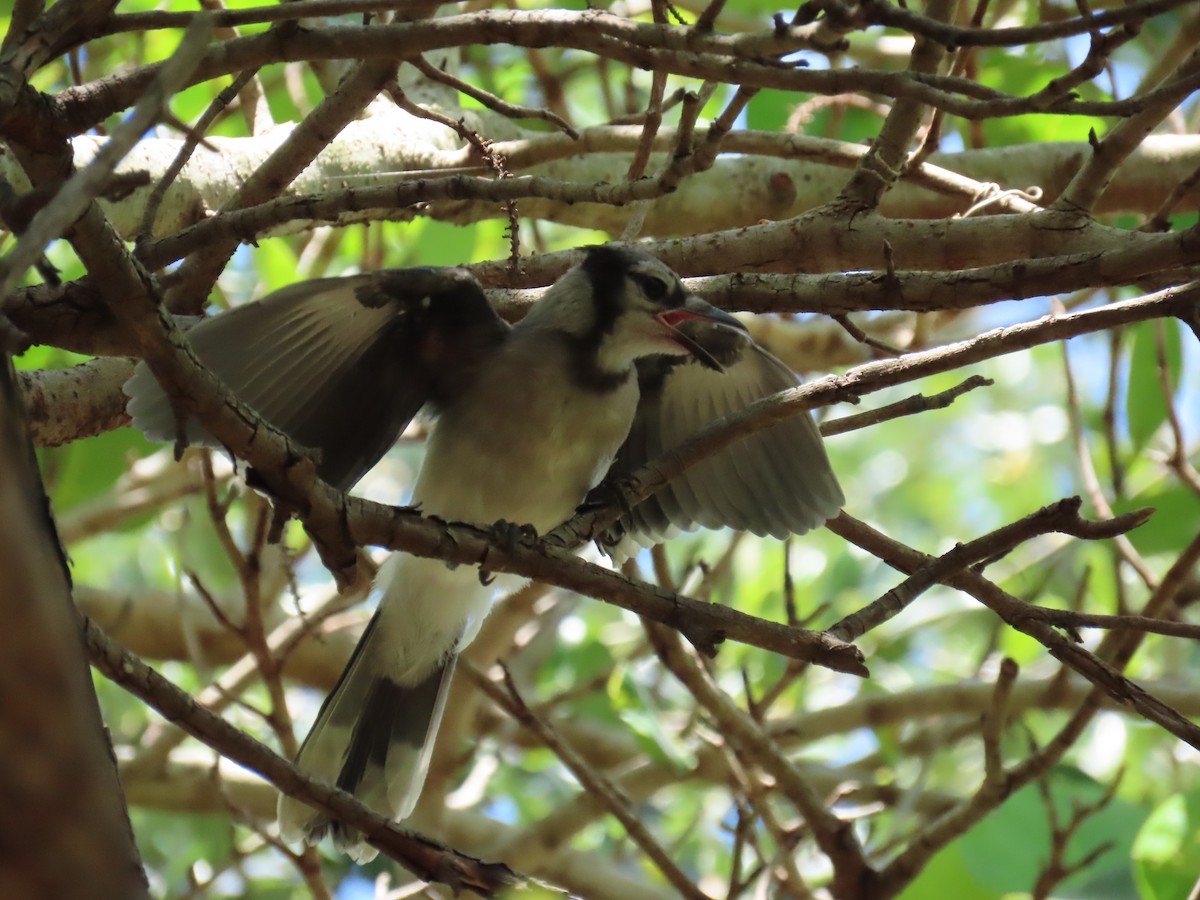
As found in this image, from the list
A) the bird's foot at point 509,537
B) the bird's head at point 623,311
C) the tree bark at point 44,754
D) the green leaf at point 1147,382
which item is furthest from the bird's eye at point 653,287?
the tree bark at point 44,754

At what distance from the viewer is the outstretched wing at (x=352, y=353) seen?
8.59 feet

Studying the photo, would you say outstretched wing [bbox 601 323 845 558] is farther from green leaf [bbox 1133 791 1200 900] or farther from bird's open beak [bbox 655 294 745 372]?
green leaf [bbox 1133 791 1200 900]

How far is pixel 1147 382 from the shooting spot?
4039 mm

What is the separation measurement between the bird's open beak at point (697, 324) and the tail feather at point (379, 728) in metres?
1.15

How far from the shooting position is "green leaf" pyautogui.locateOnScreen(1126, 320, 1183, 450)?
3.97 metres

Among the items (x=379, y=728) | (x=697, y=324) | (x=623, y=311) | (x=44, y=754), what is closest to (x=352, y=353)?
(x=623, y=311)

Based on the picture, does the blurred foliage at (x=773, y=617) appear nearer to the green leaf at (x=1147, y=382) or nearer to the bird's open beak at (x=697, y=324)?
the green leaf at (x=1147, y=382)

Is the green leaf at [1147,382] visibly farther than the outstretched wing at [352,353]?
Yes

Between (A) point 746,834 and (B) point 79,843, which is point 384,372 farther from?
(B) point 79,843

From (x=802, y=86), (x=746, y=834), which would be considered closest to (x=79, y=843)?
(x=802, y=86)

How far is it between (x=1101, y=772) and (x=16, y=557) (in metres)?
6.05

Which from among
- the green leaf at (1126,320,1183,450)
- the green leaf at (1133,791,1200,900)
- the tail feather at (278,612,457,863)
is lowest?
the green leaf at (1133,791,1200,900)

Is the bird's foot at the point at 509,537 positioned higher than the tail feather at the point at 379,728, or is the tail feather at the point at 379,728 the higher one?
the tail feather at the point at 379,728

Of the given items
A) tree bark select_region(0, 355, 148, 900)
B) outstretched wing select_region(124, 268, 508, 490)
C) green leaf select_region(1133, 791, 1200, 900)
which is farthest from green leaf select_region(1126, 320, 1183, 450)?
tree bark select_region(0, 355, 148, 900)
